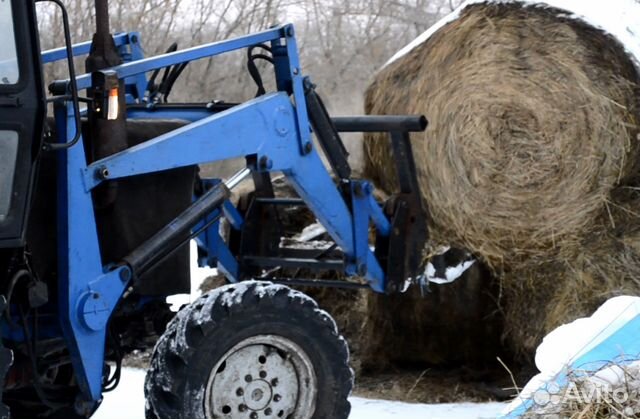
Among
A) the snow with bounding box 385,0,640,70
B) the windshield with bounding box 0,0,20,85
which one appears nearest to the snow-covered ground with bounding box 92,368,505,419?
the snow with bounding box 385,0,640,70

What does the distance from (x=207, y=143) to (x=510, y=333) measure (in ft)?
8.53

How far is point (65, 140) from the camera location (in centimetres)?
457

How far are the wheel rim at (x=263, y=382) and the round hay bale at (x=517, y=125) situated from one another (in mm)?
2061

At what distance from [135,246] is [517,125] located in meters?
2.62

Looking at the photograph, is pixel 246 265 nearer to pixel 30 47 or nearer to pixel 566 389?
pixel 30 47

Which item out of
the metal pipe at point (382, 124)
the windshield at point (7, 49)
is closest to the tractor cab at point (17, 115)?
the windshield at point (7, 49)

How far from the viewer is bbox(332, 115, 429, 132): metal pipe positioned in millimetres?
6188

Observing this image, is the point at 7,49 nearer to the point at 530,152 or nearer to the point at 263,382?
the point at 263,382

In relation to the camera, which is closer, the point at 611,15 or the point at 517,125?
the point at 611,15

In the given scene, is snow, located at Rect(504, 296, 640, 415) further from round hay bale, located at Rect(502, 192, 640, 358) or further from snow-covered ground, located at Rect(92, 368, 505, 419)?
round hay bale, located at Rect(502, 192, 640, 358)

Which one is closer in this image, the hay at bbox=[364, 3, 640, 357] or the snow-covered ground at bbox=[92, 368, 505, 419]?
the snow-covered ground at bbox=[92, 368, 505, 419]

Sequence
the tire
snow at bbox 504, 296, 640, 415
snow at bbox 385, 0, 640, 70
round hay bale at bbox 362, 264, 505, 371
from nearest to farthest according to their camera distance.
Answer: snow at bbox 504, 296, 640, 415 → the tire → snow at bbox 385, 0, 640, 70 → round hay bale at bbox 362, 264, 505, 371

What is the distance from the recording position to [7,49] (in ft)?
14.1

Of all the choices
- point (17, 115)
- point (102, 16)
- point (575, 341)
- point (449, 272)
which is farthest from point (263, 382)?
point (449, 272)
